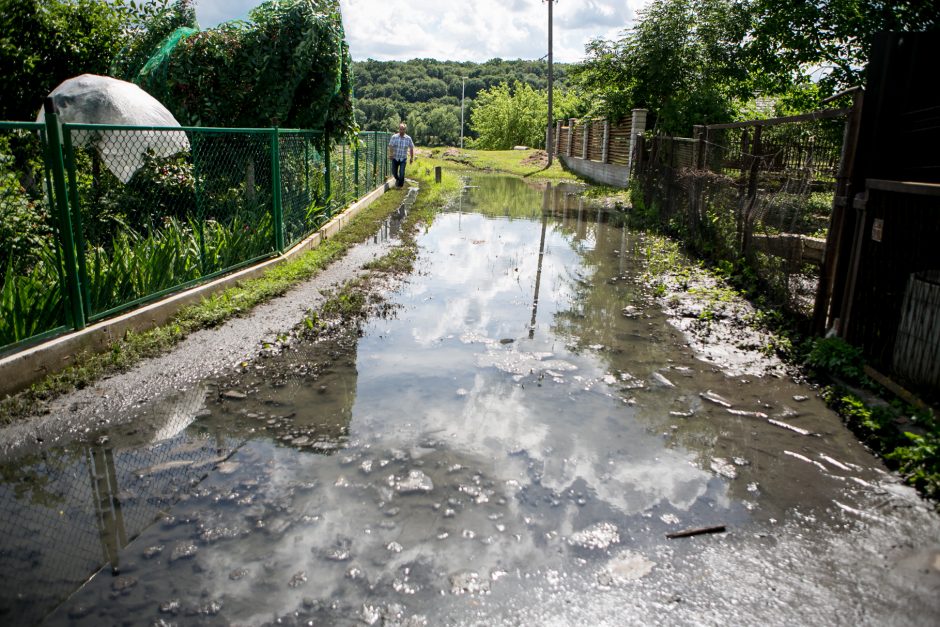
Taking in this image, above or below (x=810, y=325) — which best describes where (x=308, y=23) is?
above

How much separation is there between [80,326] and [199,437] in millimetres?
1950

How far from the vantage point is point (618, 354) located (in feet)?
19.5

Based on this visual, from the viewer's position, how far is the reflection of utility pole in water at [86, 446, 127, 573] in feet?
10.1

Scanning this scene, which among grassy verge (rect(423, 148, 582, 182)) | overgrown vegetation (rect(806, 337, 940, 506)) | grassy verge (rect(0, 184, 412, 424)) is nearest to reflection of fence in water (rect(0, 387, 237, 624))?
grassy verge (rect(0, 184, 412, 424))

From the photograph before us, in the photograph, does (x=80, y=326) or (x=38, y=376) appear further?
(x=80, y=326)

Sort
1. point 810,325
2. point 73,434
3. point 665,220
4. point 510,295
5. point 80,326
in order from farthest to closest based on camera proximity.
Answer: point 665,220 → point 510,295 → point 810,325 → point 80,326 → point 73,434

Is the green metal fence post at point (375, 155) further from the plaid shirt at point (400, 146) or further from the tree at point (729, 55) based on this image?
the tree at point (729, 55)

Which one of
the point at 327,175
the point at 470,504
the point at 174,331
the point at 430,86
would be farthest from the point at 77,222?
the point at 430,86

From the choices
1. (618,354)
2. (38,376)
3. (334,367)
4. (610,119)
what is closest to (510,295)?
(618,354)

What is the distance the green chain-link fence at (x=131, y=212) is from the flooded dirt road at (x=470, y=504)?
1526 millimetres

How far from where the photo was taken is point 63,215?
5168 mm

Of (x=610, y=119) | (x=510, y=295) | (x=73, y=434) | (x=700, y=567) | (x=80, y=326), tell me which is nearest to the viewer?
(x=700, y=567)

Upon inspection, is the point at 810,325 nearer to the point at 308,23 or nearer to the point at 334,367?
the point at 334,367

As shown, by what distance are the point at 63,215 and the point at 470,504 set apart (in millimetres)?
4045
